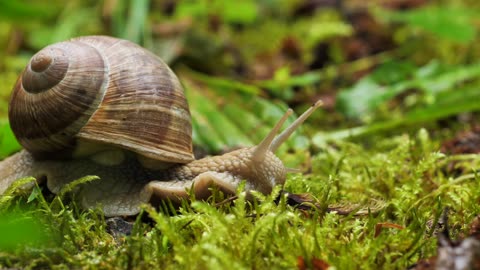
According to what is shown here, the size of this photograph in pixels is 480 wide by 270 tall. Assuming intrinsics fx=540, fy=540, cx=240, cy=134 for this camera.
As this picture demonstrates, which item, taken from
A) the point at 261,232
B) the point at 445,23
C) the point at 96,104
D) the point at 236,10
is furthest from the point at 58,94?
the point at 445,23

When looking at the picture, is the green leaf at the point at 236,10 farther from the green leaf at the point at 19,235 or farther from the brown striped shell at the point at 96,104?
the green leaf at the point at 19,235

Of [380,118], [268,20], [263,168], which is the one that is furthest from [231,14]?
[263,168]

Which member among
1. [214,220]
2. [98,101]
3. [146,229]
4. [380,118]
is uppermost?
[98,101]

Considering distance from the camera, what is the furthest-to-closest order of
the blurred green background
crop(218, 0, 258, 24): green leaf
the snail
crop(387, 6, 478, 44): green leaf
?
crop(218, 0, 258, 24): green leaf, crop(387, 6, 478, 44): green leaf, the blurred green background, the snail

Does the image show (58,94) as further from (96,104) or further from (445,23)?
(445,23)

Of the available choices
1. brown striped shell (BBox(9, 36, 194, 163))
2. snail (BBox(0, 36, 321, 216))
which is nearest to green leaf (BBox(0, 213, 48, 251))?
snail (BBox(0, 36, 321, 216))

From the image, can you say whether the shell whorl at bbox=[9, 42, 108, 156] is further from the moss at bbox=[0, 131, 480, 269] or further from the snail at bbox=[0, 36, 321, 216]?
the moss at bbox=[0, 131, 480, 269]

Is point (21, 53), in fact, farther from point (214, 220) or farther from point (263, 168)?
point (214, 220)

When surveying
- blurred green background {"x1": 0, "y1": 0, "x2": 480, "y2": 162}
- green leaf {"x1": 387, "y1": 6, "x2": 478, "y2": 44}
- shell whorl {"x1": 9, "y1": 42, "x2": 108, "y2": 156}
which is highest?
shell whorl {"x1": 9, "y1": 42, "x2": 108, "y2": 156}
